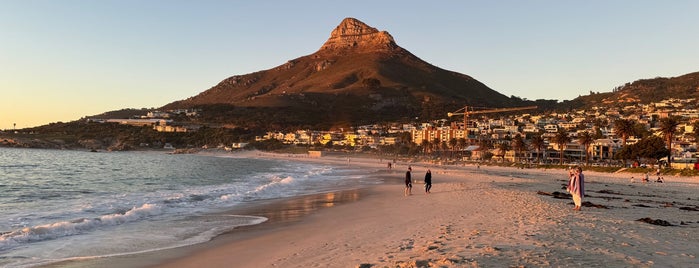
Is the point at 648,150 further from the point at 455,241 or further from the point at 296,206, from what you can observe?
the point at 455,241

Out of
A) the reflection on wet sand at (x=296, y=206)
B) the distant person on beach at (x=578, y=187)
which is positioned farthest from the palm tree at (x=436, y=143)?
the distant person on beach at (x=578, y=187)

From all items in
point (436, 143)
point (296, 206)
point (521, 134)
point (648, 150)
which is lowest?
point (296, 206)

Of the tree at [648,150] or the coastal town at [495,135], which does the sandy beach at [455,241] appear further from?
the coastal town at [495,135]

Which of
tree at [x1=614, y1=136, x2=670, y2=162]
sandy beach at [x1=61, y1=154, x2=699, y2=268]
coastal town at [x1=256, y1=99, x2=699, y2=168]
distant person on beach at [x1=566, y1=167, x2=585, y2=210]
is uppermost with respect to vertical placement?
coastal town at [x1=256, y1=99, x2=699, y2=168]

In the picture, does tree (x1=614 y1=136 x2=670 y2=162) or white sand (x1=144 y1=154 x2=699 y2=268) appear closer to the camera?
white sand (x1=144 y1=154 x2=699 y2=268)

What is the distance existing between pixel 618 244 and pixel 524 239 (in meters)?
1.84

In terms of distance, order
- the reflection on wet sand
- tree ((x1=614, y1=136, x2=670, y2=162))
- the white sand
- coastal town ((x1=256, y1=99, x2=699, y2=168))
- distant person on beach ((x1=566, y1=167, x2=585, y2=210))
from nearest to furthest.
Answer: the white sand < distant person on beach ((x1=566, y1=167, x2=585, y2=210)) < the reflection on wet sand < tree ((x1=614, y1=136, x2=670, y2=162)) < coastal town ((x1=256, y1=99, x2=699, y2=168))

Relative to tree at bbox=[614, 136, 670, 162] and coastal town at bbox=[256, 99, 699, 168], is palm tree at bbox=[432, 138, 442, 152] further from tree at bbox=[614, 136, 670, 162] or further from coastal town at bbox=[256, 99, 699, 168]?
tree at bbox=[614, 136, 670, 162]

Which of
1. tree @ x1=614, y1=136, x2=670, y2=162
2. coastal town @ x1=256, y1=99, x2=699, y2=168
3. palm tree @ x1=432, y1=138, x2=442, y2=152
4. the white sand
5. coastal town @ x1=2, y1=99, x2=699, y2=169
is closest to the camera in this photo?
the white sand

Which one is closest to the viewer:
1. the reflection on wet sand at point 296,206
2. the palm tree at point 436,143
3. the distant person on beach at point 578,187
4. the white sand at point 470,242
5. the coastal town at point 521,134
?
the white sand at point 470,242

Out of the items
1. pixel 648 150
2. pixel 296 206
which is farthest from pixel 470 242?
pixel 648 150

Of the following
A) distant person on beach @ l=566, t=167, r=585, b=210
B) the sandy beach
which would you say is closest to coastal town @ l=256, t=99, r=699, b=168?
distant person on beach @ l=566, t=167, r=585, b=210

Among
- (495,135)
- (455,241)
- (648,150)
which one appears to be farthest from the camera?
(495,135)

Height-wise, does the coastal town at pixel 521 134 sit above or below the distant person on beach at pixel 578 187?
above
